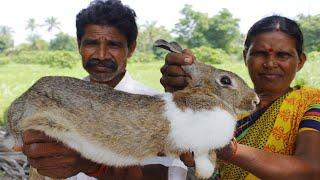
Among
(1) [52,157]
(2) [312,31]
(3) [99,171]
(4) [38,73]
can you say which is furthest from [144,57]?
(1) [52,157]

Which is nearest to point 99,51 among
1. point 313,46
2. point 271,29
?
point 271,29

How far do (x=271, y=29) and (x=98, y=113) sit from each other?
107 centimetres

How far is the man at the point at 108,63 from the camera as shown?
7.88 feet

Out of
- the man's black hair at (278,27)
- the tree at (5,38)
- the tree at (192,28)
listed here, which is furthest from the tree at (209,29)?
the man's black hair at (278,27)

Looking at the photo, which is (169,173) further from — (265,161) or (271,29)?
(271,29)

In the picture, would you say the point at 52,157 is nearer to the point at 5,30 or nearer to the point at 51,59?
the point at 51,59

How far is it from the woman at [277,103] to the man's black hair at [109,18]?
81 cm

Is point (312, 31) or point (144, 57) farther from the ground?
point (312, 31)

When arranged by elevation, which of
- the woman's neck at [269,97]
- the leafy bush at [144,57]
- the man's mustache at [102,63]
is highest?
the man's mustache at [102,63]

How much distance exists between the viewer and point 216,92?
93.7 inches

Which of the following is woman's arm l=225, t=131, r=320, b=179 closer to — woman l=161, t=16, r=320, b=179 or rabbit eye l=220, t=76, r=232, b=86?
woman l=161, t=16, r=320, b=179

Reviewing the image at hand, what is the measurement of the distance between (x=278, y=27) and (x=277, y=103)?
1.34ft

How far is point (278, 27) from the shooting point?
2686 millimetres

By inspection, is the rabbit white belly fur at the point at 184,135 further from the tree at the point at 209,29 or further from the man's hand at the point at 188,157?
the tree at the point at 209,29
